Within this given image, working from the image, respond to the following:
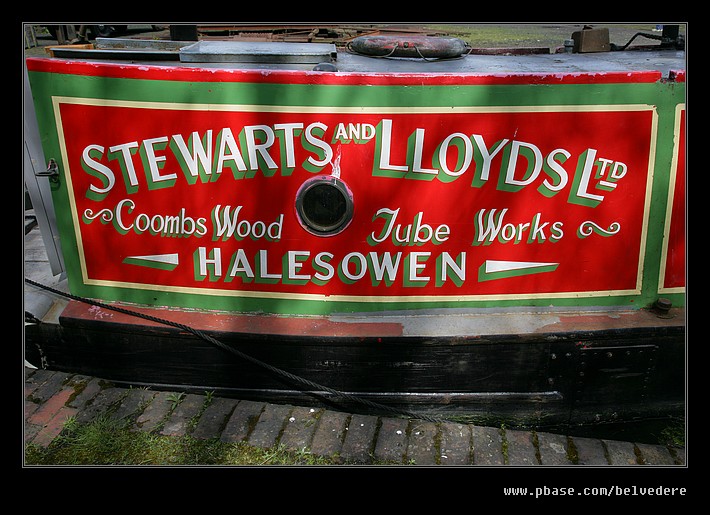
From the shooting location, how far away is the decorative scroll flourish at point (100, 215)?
318cm

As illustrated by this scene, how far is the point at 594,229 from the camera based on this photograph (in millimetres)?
3100

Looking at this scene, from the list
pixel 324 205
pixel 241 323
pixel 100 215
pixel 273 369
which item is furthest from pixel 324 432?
pixel 100 215

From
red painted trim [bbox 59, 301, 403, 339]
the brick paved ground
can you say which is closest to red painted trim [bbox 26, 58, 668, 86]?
red painted trim [bbox 59, 301, 403, 339]

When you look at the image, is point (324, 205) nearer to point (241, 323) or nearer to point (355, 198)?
point (355, 198)

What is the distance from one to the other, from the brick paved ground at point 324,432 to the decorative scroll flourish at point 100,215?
98 cm

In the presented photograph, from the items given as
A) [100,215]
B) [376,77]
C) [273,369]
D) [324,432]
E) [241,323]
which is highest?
[376,77]

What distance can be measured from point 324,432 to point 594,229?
179cm

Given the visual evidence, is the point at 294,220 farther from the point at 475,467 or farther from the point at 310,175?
the point at 475,467

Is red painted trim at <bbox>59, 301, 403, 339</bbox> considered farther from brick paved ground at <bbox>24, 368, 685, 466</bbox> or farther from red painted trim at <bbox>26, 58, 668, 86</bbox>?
red painted trim at <bbox>26, 58, 668, 86</bbox>

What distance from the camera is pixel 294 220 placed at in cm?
310

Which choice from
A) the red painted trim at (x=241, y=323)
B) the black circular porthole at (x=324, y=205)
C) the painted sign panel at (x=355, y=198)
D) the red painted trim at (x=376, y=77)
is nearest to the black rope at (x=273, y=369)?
the red painted trim at (x=241, y=323)

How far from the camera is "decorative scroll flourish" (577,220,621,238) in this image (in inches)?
122

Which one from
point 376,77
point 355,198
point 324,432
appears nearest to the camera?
point 376,77

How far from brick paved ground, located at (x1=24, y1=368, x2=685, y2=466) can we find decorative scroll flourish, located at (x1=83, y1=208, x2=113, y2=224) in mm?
982
